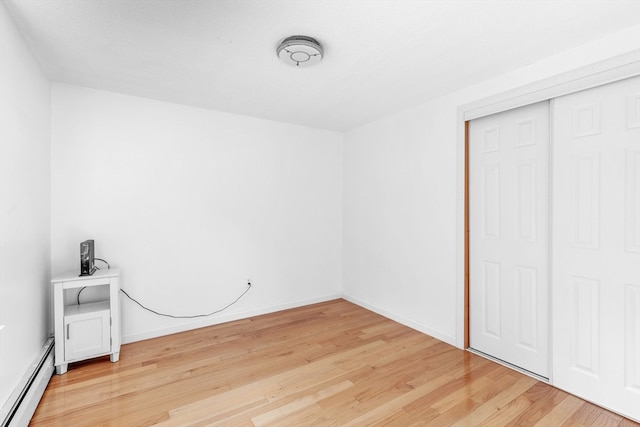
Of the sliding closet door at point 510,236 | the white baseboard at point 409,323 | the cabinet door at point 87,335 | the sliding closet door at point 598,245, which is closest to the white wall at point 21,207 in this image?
the cabinet door at point 87,335

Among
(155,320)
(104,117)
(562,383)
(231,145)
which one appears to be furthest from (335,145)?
(562,383)

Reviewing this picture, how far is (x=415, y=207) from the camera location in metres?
3.35

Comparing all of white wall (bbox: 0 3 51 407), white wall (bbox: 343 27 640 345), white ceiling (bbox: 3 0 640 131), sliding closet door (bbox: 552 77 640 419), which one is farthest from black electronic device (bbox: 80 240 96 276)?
sliding closet door (bbox: 552 77 640 419)

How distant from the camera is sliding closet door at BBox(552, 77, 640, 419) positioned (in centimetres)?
192

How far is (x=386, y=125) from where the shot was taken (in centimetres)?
371

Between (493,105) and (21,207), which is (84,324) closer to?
(21,207)

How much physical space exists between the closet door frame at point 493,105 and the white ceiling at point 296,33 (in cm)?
20

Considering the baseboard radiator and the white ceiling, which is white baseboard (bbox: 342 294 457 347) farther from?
the baseboard radiator

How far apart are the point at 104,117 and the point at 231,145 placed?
1.23 m

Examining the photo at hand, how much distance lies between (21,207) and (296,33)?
2143mm

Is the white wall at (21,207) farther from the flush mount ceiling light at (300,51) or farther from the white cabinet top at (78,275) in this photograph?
the flush mount ceiling light at (300,51)

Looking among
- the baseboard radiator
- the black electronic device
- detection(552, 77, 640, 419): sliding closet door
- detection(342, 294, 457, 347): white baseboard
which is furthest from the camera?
detection(342, 294, 457, 347): white baseboard

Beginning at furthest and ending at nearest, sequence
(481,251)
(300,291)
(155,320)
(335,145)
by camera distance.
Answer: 1. (335,145)
2. (300,291)
3. (155,320)
4. (481,251)

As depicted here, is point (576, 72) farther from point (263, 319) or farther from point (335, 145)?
point (263, 319)
